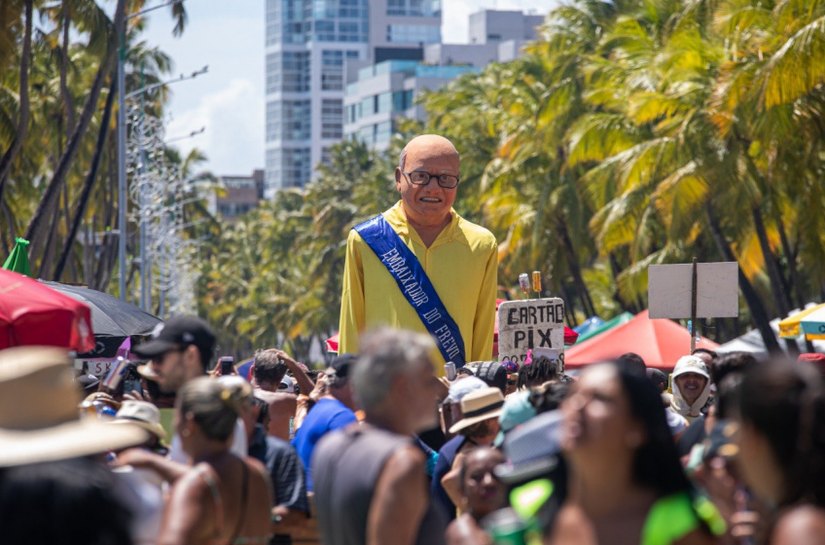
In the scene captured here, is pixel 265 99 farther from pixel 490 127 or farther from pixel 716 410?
pixel 716 410

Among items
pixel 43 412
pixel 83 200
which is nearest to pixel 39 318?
pixel 43 412

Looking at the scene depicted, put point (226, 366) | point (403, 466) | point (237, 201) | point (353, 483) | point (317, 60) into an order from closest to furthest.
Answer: point (403, 466)
point (353, 483)
point (226, 366)
point (237, 201)
point (317, 60)

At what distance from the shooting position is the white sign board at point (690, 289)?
14.5m

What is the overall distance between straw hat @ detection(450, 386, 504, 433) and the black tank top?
205cm

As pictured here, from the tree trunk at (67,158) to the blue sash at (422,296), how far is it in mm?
18647

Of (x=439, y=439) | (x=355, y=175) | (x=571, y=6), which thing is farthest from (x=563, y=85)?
(x=355, y=175)

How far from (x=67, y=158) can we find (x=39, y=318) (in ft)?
74.8

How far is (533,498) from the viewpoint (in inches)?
197

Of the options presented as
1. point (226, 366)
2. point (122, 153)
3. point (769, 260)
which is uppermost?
point (122, 153)

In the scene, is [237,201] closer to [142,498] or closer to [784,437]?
[142,498]

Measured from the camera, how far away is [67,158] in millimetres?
31578

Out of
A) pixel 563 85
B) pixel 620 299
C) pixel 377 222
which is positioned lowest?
pixel 620 299

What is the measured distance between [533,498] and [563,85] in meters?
36.5

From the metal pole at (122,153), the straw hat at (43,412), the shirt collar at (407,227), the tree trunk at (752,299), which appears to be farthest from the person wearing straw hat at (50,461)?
the metal pole at (122,153)
